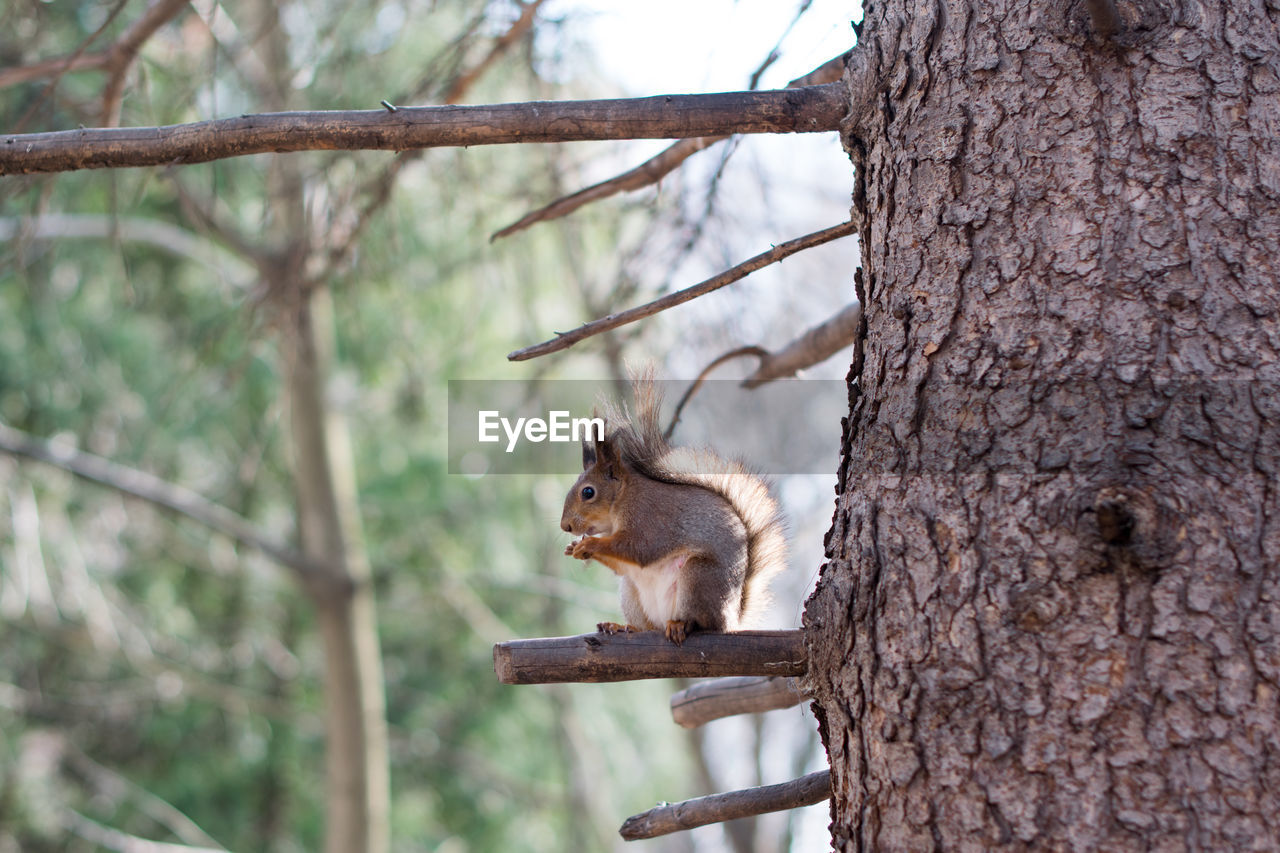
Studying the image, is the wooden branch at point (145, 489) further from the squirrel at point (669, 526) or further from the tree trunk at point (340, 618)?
the squirrel at point (669, 526)

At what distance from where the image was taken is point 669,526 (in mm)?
1821

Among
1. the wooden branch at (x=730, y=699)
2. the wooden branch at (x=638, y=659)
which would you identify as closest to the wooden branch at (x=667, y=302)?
the wooden branch at (x=638, y=659)

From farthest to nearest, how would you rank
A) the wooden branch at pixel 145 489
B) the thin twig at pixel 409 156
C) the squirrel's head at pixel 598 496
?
the wooden branch at pixel 145 489
the thin twig at pixel 409 156
the squirrel's head at pixel 598 496

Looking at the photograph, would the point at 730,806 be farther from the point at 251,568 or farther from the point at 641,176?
the point at 251,568

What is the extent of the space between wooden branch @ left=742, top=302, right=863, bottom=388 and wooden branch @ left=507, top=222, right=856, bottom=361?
2.15 feet

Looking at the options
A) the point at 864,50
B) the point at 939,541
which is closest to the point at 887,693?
the point at 939,541

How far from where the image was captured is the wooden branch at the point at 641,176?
1643mm

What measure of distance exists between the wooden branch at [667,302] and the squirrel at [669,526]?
1.56 ft

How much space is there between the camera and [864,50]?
4.37 feet

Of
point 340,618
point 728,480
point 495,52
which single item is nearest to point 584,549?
point 728,480

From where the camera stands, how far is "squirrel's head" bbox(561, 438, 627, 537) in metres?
1.99

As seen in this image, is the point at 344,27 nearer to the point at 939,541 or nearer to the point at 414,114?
the point at 414,114

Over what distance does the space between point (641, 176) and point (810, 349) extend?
477mm

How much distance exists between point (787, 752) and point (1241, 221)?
24.4 feet
